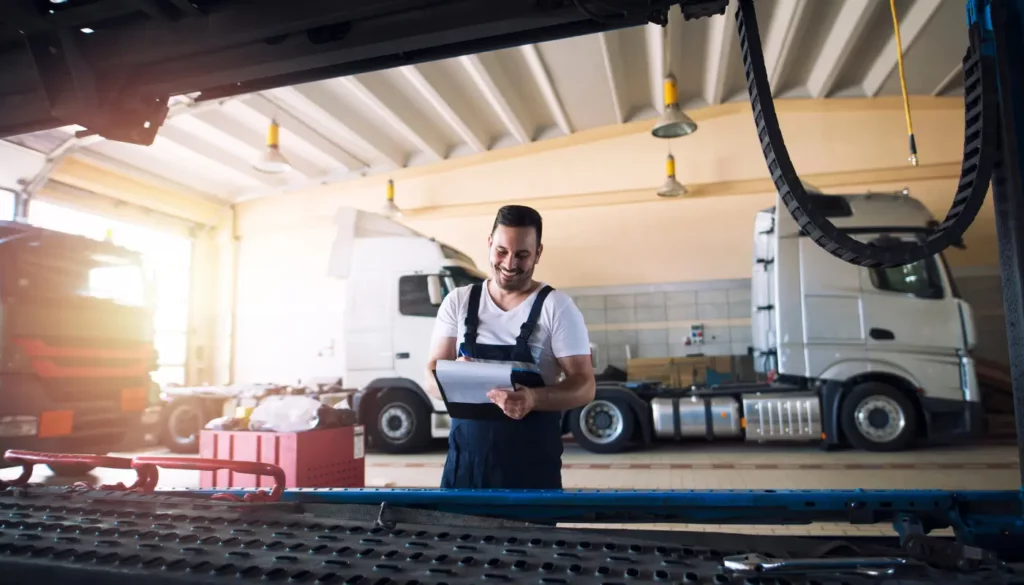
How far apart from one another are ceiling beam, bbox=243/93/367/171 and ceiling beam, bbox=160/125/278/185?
53.2 inches

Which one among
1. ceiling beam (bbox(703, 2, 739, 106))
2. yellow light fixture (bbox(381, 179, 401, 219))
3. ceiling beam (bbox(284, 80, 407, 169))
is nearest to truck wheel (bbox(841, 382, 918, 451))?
ceiling beam (bbox(703, 2, 739, 106))

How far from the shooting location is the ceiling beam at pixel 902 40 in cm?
657

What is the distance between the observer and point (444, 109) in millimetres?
8414

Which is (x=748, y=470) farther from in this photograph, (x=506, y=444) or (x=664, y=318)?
(x=506, y=444)

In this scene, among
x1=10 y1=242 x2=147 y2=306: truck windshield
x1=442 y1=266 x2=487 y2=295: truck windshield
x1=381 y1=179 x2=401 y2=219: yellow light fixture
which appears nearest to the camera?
x1=10 y1=242 x2=147 y2=306: truck windshield

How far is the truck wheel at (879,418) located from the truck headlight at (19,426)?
7.60 m

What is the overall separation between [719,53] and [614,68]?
51.5 inches

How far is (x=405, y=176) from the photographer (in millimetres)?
10562

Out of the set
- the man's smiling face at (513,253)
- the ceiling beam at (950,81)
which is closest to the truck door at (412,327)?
the man's smiling face at (513,253)

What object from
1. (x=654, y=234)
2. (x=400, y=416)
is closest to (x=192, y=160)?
(x=400, y=416)

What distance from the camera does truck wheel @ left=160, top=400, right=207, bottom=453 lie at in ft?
25.5

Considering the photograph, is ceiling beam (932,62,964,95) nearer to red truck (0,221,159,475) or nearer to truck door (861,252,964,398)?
truck door (861,252,964,398)

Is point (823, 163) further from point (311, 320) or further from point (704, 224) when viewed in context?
point (311, 320)

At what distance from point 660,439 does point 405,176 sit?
626 cm
